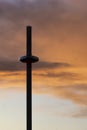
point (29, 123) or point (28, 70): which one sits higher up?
point (28, 70)

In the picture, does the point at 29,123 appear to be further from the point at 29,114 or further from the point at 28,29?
the point at 28,29

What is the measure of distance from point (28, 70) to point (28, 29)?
2210mm

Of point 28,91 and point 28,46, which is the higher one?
point 28,46

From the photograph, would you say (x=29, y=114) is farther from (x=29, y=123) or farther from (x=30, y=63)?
(x=30, y=63)

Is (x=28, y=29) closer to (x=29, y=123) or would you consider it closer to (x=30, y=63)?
(x=30, y=63)

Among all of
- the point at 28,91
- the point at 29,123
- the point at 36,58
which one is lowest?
the point at 29,123

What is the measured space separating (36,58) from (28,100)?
253cm

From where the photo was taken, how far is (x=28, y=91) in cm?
2752

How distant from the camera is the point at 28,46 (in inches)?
1094

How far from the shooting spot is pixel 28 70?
28219 mm

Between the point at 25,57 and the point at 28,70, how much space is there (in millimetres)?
722

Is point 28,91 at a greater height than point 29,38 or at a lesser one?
lesser

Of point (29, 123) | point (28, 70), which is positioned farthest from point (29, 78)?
point (29, 123)

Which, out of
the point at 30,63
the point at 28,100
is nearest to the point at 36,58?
the point at 30,63
